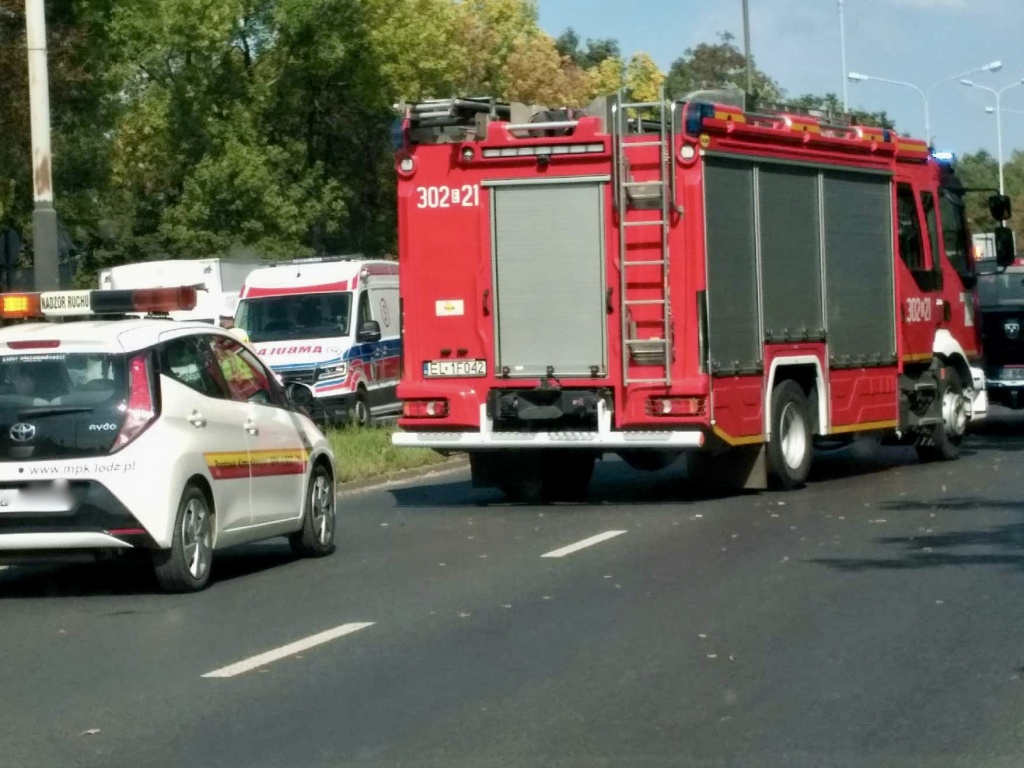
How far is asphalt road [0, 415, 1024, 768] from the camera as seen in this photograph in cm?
709

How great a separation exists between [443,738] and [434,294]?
9946mm

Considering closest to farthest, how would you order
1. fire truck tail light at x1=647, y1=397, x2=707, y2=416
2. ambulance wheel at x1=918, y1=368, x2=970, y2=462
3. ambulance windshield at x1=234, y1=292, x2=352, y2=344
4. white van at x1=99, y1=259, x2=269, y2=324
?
fire truck tail light at x1=647, y1=397, x2=707, y2=416 → ambulance wheel at x1=918, y1=368, x2=970, y2=462 → ambulance windshield at x1=234, y1=292, x2=352, y2=344 → white van at x1=99, y1=259, x2=269, y2=324

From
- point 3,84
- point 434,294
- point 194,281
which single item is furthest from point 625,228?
point 194,281

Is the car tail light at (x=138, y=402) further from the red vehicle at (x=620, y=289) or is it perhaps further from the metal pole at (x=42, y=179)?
the metal pole at (x=42, y=179)

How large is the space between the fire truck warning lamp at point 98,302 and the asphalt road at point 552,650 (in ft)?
5.61

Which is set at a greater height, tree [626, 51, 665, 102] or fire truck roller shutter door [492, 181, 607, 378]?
tree [626, 51, 665, 102]

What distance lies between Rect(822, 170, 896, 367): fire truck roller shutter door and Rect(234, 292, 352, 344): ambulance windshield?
1096 cm

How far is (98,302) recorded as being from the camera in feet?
40.5

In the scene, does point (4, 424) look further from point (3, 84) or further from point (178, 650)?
point (3, 84)

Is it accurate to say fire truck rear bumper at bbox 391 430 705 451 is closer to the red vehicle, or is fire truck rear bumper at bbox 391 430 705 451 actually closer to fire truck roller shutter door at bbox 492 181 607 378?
the red vehicle

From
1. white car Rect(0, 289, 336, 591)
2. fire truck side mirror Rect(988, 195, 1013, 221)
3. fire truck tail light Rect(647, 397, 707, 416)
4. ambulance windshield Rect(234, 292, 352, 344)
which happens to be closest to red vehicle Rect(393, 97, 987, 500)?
fire truck tail light Rect(647, 397, 707, 416)

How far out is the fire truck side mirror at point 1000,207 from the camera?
2041cm

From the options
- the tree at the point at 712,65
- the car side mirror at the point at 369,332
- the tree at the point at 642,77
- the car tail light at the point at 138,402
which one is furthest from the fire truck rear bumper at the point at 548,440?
the tree at the point at 712,65

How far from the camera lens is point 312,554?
1335 cm
